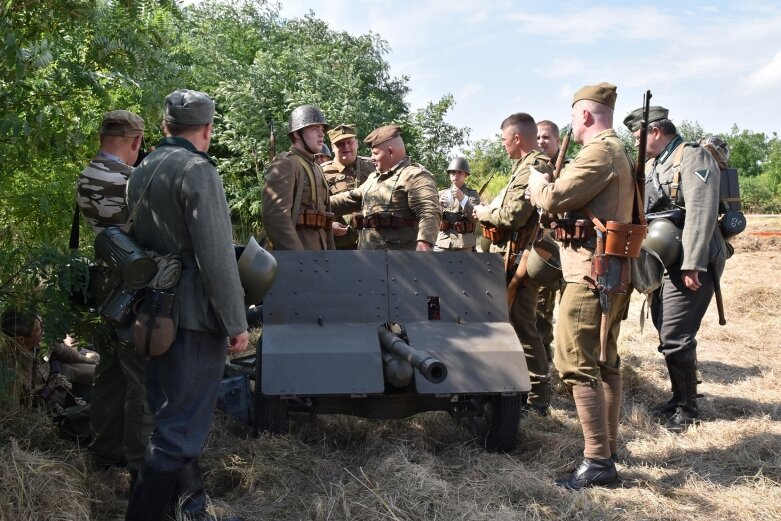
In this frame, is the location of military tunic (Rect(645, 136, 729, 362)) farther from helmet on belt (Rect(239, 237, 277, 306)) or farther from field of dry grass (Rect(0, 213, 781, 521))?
helmet on belt (Rect(239, 237, 277, 306))

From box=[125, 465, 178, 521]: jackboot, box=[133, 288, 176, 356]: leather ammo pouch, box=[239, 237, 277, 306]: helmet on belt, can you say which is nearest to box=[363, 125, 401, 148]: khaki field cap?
box=[239, 237, 277, 306]: helmet on belt

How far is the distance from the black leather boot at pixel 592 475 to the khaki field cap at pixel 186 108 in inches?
106

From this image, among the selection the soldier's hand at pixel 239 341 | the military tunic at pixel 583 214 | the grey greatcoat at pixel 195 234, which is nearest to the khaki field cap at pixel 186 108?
the grey greatcoat at pixel 195 234

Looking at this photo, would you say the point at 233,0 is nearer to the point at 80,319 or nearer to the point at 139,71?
the point at 139,71

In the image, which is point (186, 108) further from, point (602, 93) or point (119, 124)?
point (602, 93)

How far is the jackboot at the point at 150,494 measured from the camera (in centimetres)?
341

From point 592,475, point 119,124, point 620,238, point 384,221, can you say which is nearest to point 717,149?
point 620,238

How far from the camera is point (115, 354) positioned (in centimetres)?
439

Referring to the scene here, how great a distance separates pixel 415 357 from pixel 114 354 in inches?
63.9

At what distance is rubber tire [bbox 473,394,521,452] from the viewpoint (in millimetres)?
4848

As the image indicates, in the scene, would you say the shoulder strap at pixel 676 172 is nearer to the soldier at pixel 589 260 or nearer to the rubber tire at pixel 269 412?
the soldier at pixel 589 260

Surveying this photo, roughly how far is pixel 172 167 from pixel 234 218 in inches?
385

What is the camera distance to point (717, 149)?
234 inches

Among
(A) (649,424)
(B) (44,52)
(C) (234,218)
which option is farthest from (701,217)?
(C) (234,218)
